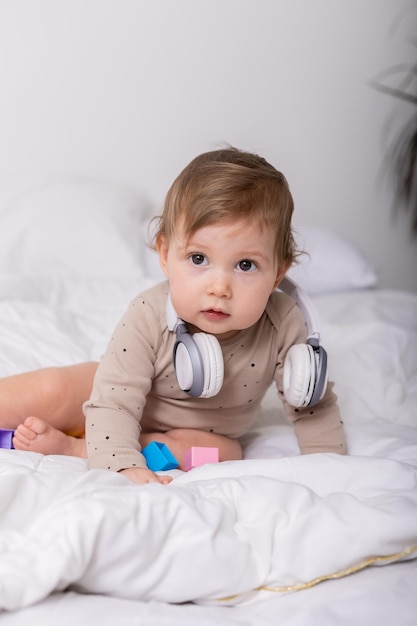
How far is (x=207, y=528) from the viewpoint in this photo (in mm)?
754

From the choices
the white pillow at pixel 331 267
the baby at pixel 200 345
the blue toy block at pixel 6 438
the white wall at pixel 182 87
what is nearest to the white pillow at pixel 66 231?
the white wall at pixel 182 87

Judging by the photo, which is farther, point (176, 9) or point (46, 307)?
point (176, 9)

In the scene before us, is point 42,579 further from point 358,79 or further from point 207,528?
point 358,79

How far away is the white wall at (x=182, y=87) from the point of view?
218 centimetres

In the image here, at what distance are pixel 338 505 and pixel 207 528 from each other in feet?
0.52

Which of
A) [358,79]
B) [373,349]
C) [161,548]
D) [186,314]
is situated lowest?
[373,349]

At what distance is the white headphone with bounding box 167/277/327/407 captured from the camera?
1.00 m

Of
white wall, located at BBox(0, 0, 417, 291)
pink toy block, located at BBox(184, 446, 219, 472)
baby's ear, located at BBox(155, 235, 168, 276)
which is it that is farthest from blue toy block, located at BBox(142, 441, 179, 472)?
white wall, located at BBox(0, 0, 417, 291)

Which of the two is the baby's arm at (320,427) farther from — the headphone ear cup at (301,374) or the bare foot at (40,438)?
the bare foot at (40,438)

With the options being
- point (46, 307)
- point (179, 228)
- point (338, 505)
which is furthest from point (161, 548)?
point (46, 307)

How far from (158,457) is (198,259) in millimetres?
291

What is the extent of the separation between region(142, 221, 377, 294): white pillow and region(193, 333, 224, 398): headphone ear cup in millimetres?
1007

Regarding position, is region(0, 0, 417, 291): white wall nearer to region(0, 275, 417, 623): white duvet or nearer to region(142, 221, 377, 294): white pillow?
region(142, 221, 377, 294): white pillow

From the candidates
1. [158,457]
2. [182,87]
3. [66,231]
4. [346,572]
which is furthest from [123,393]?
[182,87]
